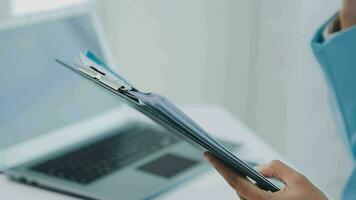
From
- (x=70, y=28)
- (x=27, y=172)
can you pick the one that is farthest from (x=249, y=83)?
(x=27, y=172)

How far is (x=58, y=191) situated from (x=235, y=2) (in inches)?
37.7

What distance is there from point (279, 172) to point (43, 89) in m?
0.56

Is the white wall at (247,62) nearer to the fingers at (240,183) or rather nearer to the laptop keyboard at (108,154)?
the laptop keyboard at (108,154)

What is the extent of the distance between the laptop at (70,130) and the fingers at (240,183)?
9.9 inches

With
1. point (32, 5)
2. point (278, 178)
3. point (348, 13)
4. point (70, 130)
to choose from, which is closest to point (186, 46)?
point (32, 5)

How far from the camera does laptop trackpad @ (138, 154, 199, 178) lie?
0.96m

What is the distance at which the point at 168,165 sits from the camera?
3.24ft

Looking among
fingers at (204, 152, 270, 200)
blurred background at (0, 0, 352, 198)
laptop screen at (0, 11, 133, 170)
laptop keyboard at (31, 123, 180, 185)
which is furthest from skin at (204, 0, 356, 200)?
blurred background at (0, 0, 352, 198)

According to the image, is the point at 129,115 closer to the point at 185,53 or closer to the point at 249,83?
the point at 185,53

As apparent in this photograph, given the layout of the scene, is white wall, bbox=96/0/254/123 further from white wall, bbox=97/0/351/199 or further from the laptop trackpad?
the laptop trackpad

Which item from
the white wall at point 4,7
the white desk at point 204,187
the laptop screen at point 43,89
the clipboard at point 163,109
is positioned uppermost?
the white wall at point 4,7

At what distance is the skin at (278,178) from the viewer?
0.64 meters

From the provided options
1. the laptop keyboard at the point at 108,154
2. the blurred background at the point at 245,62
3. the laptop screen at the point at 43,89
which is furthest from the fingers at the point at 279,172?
the blurred background at the point at 245,62

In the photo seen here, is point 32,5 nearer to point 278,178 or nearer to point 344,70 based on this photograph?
point 344,70
